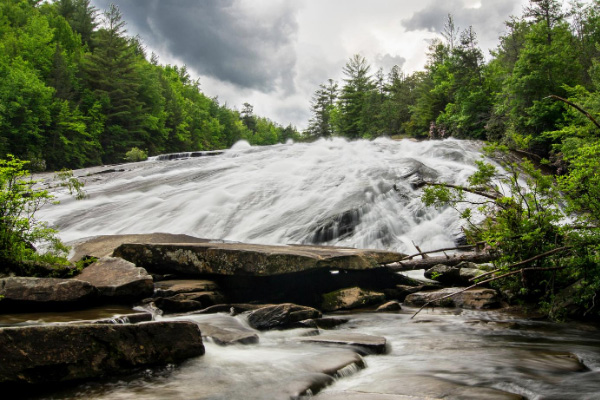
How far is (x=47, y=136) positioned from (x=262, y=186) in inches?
1162

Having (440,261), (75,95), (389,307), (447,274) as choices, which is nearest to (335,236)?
(440,261)

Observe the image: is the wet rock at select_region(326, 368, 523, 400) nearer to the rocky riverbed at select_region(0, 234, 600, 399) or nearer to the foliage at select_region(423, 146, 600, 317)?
the rocky riverbed at select_region(0, 234, 600, 399)

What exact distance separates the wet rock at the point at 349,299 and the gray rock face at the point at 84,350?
158 inches

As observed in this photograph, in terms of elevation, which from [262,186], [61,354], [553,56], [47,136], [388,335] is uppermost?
[553,56]

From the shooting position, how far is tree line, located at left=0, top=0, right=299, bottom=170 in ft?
107

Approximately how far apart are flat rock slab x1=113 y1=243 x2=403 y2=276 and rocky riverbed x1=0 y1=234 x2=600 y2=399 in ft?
0.07

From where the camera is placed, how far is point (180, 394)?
3.07 metres

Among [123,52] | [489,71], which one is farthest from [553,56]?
[123,52]

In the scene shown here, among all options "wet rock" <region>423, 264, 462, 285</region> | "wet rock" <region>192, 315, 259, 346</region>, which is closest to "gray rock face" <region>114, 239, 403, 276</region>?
"wet rock" <region>192, 315, 259, 346</region>

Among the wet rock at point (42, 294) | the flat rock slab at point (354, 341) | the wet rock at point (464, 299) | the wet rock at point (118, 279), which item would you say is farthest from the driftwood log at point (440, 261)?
the wet rock at point (42, 294)

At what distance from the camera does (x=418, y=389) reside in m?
3.50

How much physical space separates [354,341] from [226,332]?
1621 mm

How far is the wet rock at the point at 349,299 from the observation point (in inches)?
299

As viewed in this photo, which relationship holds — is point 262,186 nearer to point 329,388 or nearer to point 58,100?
point 329,388
